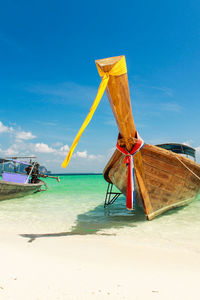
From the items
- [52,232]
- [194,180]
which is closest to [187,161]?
[194,180]

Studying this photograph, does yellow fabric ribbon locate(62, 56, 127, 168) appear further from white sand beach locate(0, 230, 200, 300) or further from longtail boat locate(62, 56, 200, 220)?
white sand beach locate(0, 230, 200, 300)

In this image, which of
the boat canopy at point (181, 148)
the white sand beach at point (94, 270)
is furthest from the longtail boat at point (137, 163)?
the boat canopy at point (181, 148)

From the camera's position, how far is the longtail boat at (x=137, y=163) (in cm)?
355

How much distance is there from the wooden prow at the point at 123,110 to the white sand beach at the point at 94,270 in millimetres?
1767

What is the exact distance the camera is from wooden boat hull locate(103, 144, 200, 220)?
5.46 metres

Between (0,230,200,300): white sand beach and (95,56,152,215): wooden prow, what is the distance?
5.80ft

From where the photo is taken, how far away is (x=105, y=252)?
3.48m

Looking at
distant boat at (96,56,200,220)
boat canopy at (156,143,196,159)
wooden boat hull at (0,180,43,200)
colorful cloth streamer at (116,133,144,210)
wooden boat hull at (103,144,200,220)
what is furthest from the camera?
wooden boat hull at (0,180,43,200)

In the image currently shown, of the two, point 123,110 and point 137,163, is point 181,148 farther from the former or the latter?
point 123,110

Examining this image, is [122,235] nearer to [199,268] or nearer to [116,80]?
[199,268]

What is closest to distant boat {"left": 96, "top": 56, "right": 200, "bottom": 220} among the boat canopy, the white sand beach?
the white sand beach

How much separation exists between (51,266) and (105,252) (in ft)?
3.57

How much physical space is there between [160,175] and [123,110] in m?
2.50

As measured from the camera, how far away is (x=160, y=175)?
567 centimetres
